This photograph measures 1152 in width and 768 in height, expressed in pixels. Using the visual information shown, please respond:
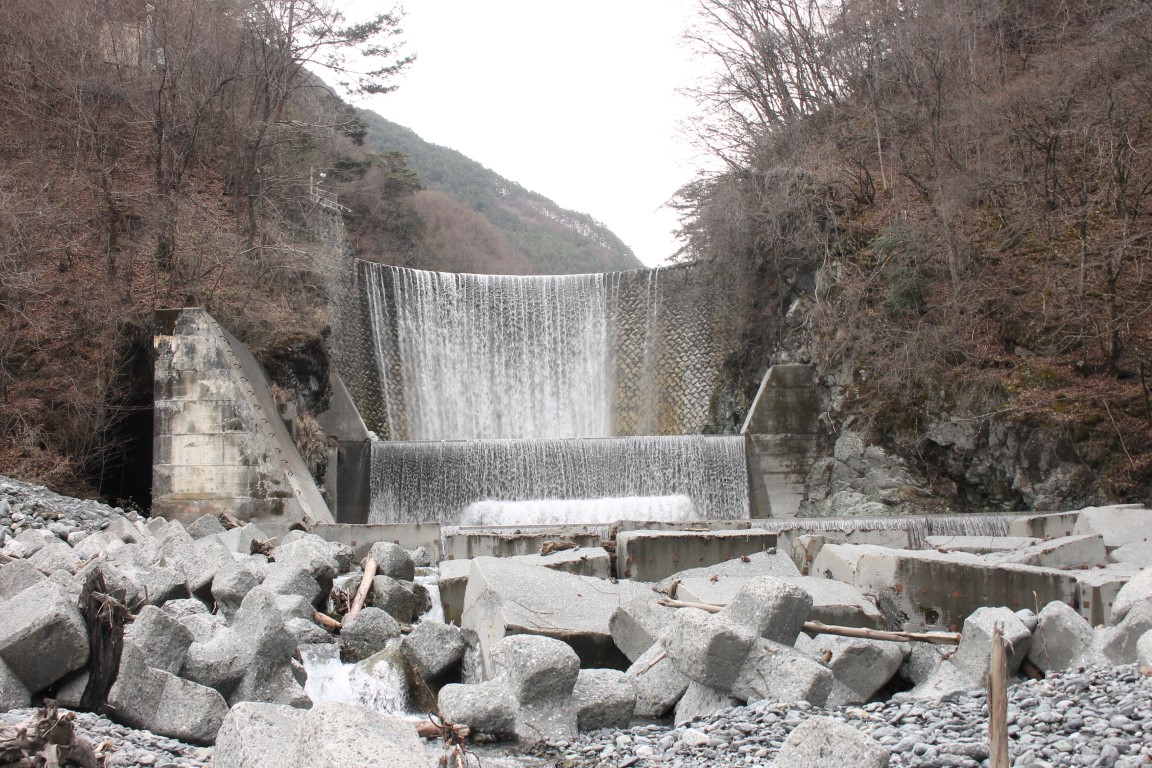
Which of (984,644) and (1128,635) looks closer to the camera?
(1128,635)

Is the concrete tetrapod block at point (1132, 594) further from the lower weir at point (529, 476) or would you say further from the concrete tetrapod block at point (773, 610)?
the lower weir at point (529, 476)

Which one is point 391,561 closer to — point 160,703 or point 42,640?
point 160,703

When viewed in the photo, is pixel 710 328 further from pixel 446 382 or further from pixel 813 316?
pixel 446 382

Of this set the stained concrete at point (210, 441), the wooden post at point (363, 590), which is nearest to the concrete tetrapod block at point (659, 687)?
the wooden post at point (363, 590)

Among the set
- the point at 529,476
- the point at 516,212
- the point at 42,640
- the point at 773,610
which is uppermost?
the point at 516,212

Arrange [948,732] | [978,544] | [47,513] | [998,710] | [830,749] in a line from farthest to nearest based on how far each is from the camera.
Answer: [47,513]
[978,544]
[948,732]
[830,749]
[998,710]

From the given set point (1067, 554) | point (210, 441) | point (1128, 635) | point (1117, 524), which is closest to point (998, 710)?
point (1128, 635)

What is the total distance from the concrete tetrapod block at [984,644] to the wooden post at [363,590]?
378 cm

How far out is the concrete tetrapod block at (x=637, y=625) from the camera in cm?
566

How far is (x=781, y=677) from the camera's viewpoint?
4656 mm

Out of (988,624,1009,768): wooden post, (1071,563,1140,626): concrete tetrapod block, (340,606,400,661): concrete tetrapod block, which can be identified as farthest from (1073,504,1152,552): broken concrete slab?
(988,624,1009,768): wooden post

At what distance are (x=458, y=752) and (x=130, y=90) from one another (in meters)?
14.9

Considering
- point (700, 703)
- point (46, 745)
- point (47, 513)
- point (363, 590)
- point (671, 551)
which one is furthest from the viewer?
point (47, 513)

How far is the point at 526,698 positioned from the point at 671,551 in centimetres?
352
